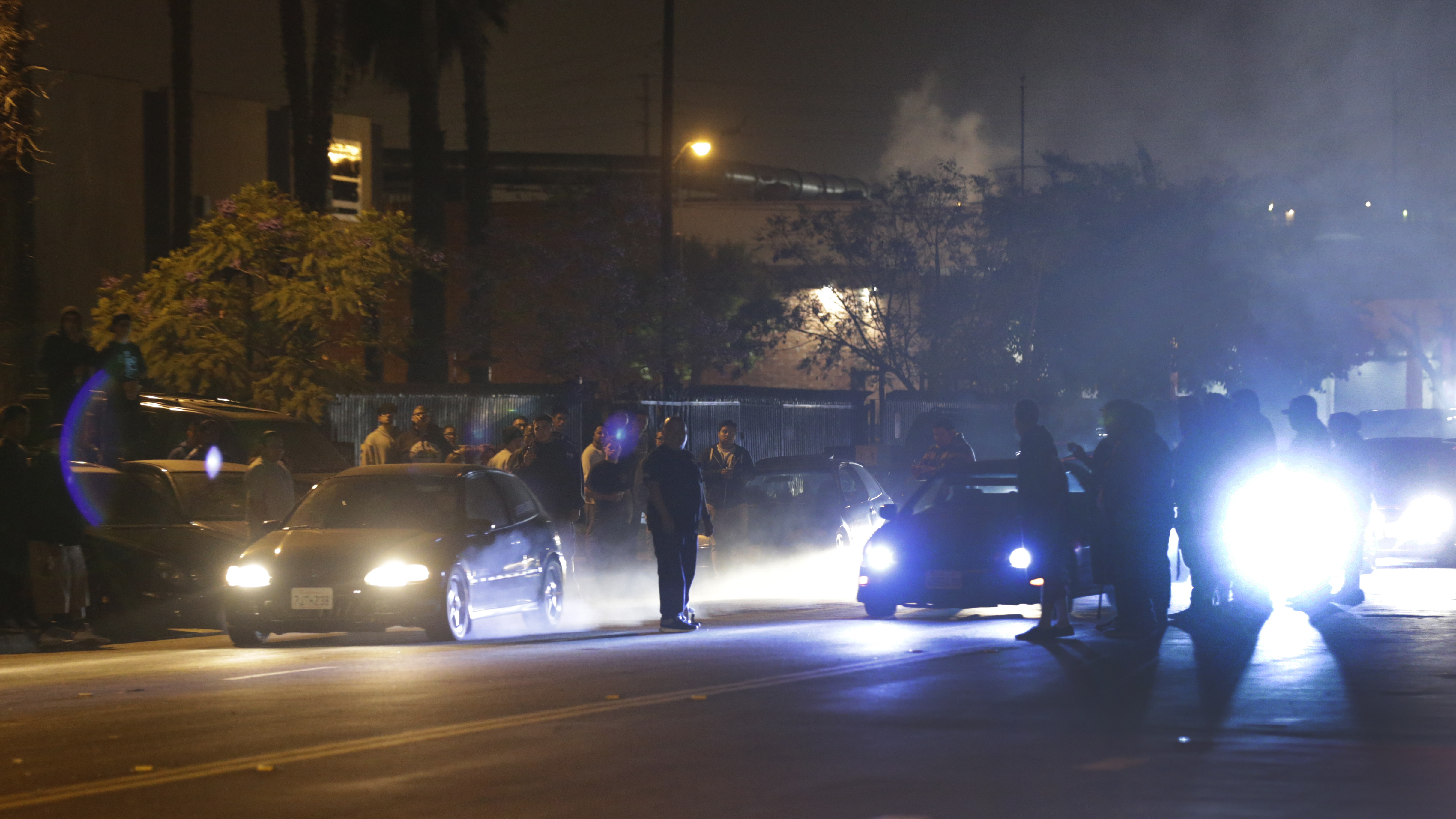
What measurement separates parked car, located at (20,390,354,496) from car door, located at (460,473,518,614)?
3.65 m

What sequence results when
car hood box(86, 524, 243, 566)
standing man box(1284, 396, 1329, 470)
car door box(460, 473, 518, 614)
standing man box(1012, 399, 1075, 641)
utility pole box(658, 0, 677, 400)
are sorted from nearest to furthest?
standing man box(1012, 399, 1075, 641) → car door box(460, 473, 518, 614) → standing man box(1284, 396, 1329, 470) → car hood box(86, 524, 243, 566) → utility pole box(658, 0, 677, 400)

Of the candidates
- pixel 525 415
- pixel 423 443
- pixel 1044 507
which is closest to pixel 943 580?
pixel 1044 507

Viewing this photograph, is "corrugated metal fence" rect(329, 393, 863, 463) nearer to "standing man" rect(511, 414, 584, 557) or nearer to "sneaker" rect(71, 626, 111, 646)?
"standing man" rect(511, 414, 584, 557)

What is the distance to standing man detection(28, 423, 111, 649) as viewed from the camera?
1498 centimetres

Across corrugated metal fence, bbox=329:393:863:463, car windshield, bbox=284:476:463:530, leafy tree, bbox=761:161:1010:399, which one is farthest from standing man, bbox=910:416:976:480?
leafy tree, bbox=761:161:1010:399

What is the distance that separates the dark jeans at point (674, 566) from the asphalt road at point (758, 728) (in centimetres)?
144

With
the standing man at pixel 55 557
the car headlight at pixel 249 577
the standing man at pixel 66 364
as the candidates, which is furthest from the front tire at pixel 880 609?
the standing man at pixel 66 364

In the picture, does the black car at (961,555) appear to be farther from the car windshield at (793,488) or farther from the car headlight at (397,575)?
the car windshield at (793,488)

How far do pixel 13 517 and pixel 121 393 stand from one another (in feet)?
9.92

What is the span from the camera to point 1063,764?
7418mm

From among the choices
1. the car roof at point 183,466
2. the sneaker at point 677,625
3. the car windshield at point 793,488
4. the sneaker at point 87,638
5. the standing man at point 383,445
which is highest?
the standing man at point 383,445

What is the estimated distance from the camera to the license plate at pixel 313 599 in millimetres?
13805

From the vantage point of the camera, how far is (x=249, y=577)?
14.1 m

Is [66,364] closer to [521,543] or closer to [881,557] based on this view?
[521,543]
